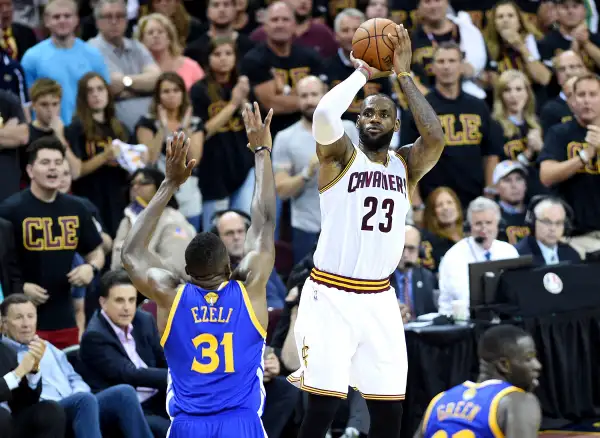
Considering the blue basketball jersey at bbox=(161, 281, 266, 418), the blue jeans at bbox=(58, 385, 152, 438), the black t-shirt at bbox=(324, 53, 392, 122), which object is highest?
the black t-shirt at bbox=(324, 53, 392, 122)

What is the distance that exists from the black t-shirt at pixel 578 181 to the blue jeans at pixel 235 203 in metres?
2.87

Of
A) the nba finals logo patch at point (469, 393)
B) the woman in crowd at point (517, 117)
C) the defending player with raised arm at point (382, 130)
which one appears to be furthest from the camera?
the woman in crowd at point (517, 117)

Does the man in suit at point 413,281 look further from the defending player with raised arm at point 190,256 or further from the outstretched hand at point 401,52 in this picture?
the defending player with raised arm at point 190,256

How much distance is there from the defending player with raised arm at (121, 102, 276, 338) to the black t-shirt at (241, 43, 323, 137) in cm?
610

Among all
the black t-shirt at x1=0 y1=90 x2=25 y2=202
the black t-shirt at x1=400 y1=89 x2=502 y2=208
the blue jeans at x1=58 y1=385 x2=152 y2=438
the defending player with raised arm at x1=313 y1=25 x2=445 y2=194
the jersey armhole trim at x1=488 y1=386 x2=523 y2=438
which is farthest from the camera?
the black t-shirt at x1=400 y1=89 x2=502 y2=208

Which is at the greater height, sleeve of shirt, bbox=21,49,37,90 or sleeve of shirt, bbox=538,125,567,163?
sleeve of shirt, bbox=21,49,37,90

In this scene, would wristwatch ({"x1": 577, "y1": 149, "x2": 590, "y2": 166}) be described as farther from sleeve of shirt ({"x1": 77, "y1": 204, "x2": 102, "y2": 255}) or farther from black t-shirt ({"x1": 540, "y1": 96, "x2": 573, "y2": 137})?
sleeve of shirt ({"x1": 77, "y1": 204, "x2": 102, "y2": 255})

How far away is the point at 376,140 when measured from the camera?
7.51 metres

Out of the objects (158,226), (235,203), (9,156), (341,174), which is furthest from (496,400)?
(235,203)

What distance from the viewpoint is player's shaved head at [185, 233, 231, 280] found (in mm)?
6609

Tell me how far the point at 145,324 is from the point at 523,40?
6.89 metres

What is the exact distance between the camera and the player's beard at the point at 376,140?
750 cm

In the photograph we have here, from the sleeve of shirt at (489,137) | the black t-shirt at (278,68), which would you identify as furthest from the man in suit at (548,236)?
the black t-shirt at (278,68)

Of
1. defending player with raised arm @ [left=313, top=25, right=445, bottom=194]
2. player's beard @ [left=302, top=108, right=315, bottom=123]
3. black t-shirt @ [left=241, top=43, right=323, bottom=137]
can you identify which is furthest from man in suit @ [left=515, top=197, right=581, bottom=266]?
defending player with raised arm @ [left=313, top=25, right=445, bottom=194]
